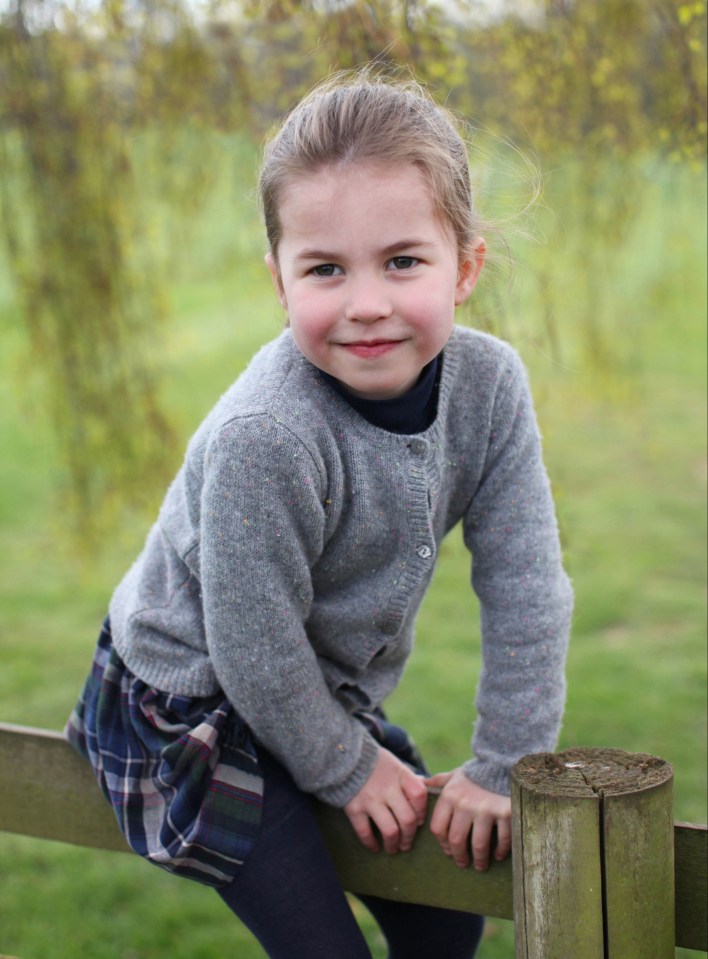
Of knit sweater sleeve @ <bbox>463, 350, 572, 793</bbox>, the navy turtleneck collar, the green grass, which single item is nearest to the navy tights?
knit sweater sleeve @ <bbox>463, 350, 572, 793</bbox>

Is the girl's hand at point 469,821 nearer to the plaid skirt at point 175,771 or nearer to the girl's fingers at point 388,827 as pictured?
the girl's fingers at point 388,827

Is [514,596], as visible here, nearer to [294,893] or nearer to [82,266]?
[294,893]

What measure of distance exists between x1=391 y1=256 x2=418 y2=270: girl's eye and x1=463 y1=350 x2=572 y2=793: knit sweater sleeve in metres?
0.30

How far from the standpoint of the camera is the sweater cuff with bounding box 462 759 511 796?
1.56 m

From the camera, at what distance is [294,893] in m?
1.50

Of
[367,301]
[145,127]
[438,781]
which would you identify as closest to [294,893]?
[438,781]

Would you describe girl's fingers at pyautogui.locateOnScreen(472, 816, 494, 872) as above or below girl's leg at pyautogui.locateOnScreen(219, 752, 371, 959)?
above

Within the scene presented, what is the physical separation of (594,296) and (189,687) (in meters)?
3.04

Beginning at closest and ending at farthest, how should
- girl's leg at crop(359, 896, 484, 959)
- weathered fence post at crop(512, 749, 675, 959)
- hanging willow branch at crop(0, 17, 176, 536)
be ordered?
weathered fence post at crop(512, 749, 675, 959)
girl's leg at crop(359, 896, 484, 959)
hanging willow branch at crop(0, 17, 176, 536)

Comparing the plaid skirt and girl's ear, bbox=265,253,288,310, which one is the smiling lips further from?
the plaid skirt

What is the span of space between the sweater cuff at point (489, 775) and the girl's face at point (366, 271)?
0.53 m

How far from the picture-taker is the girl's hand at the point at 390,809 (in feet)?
4.95

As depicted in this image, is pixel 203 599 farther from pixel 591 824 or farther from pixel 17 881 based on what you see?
pixel 17 881

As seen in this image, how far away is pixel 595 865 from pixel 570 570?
4.68 metres
